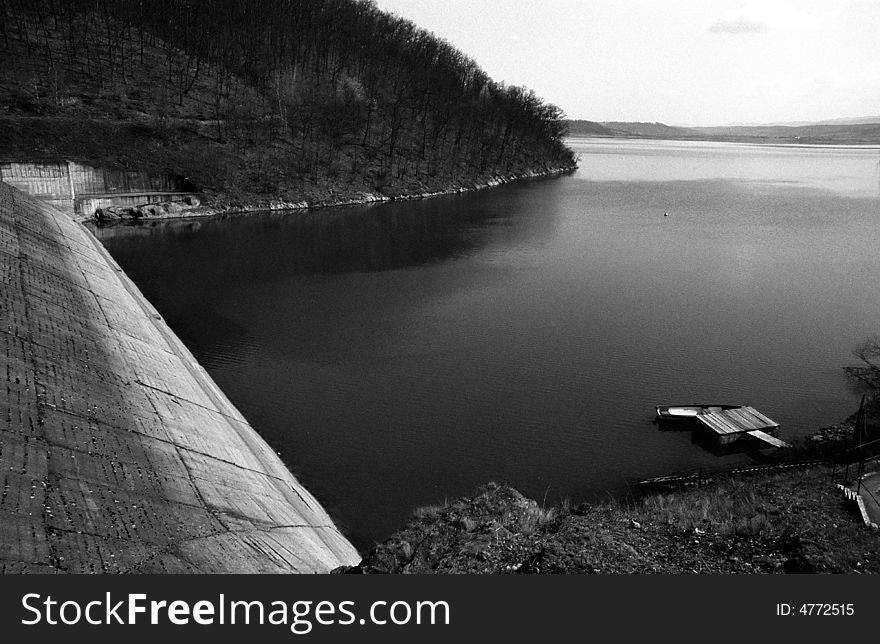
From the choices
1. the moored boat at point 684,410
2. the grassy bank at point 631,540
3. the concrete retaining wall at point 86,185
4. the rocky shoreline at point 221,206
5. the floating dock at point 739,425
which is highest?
the concrete retaining wall at point 86,185

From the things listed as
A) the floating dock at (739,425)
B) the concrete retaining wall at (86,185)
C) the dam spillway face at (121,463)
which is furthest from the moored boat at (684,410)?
the concrete retaining wall at (86,185)

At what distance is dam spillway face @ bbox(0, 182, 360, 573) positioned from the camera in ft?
31.4

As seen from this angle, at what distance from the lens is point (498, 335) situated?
28469 millimetres

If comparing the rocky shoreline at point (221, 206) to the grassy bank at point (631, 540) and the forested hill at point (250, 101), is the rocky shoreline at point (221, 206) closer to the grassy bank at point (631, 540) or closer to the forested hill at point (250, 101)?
the forested hill at point (250, 101)

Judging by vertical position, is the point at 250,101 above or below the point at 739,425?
above

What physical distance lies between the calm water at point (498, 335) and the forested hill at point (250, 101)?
41.5 feet

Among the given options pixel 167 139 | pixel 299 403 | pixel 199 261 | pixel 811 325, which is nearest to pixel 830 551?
pixel 299 403

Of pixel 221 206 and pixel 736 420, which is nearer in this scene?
pixel 736 420

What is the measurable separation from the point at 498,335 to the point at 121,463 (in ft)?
62.1

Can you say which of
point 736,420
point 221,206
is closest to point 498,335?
point 736,420

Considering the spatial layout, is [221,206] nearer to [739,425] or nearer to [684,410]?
[684,410]

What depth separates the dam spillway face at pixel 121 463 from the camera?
957 cm

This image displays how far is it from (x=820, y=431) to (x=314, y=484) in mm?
16325

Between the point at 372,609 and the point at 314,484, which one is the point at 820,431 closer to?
the point at 314,484
